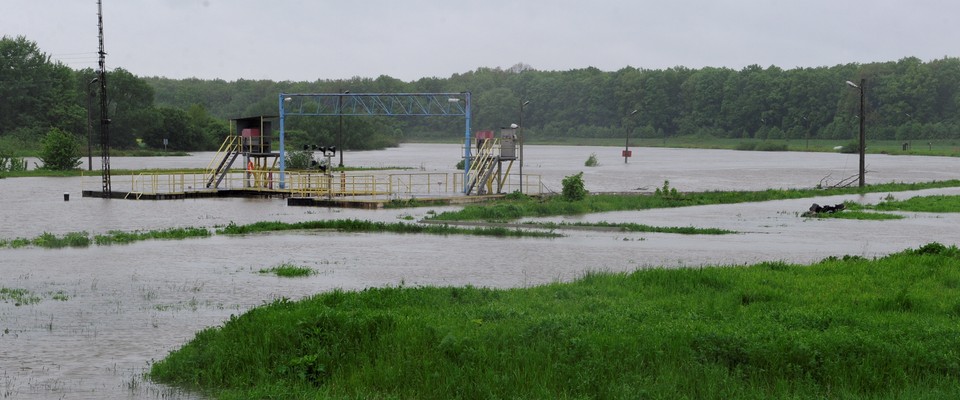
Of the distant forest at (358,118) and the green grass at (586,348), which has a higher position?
the distant forest at (358,118)

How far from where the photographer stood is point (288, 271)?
78.6 feet

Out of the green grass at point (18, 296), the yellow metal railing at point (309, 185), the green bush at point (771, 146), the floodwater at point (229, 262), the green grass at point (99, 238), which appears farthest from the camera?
the green bush at point (771, 146)

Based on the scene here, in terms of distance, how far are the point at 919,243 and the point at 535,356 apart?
21.2 meters

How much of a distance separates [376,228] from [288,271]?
1186 centimetres

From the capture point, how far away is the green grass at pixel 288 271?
23.8m

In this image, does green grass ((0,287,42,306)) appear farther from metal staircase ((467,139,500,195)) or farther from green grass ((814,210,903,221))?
metal staircase ((467,139,500,195))

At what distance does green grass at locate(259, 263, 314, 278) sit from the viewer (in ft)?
78.2

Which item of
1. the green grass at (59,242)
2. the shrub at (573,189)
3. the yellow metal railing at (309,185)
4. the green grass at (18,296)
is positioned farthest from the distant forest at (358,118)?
the green grass at (18,296)

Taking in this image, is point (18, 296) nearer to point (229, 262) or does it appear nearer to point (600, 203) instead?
point (229, 262)

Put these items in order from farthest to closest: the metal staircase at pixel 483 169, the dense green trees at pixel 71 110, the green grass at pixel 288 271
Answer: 1. the dense green trees at pixel 71 110
2. the metal staircase at pixel 483 169
3. the green grass at pixel 288 271

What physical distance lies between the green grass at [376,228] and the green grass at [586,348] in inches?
660

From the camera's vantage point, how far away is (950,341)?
13.1 metres

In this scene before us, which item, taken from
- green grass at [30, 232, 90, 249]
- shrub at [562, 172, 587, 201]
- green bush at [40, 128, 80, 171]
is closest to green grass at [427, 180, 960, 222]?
shrub at [562, 172, 587, 201]

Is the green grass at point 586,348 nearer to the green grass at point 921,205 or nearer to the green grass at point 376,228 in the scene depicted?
the green grass at point 376,228
